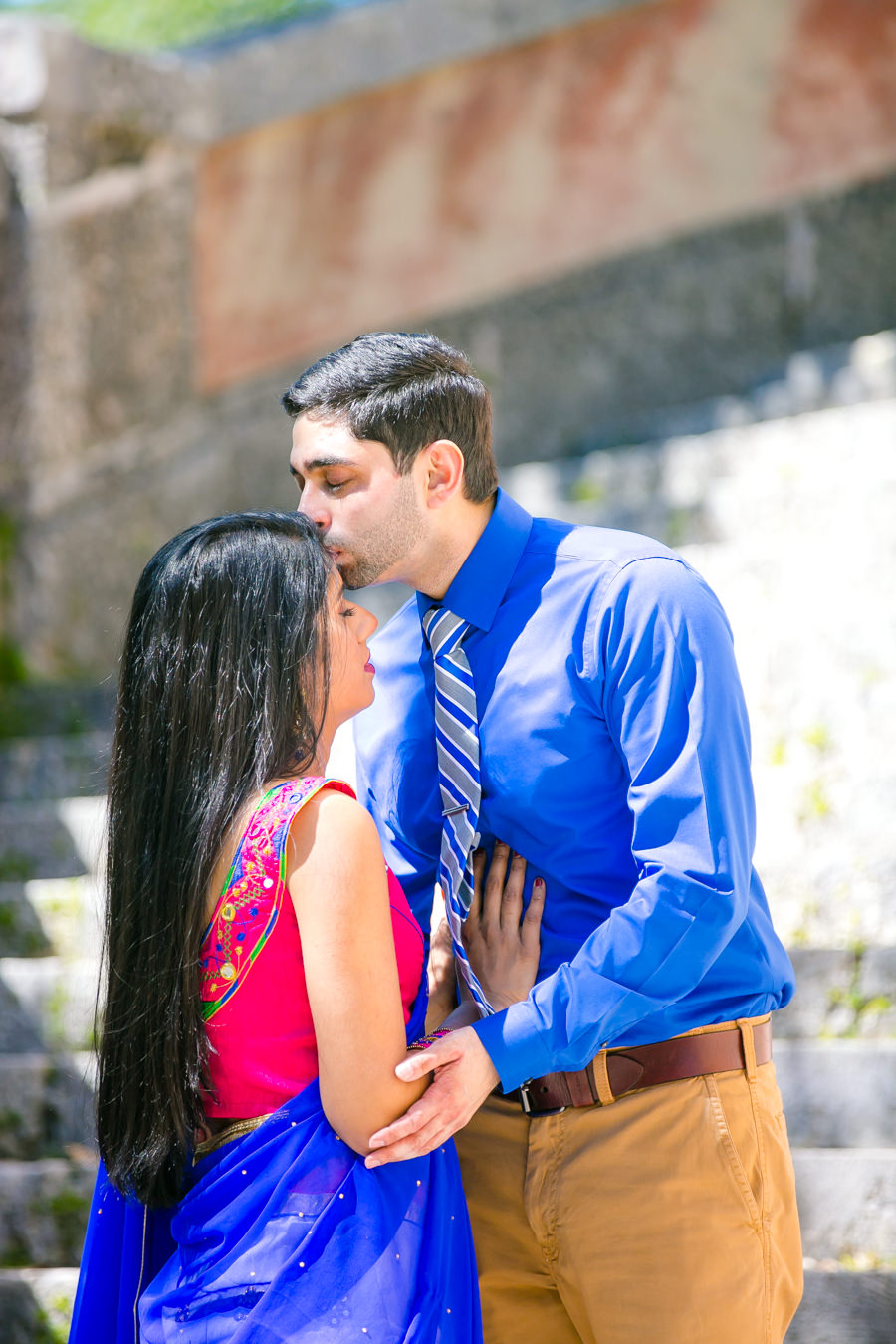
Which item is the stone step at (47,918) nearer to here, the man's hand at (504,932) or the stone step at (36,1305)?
the stone step at (36,1305)

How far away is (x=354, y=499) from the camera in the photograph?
206 cm

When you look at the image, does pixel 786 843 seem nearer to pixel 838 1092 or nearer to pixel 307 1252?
pixel 838 1092

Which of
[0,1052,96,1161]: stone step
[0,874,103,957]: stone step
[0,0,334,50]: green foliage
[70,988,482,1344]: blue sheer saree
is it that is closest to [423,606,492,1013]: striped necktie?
[70,988,482,1344]: blue sheer saree

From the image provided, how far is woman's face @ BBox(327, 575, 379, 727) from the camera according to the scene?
1925 mm

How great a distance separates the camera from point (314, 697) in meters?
1.89

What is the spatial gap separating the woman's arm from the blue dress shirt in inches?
7.2

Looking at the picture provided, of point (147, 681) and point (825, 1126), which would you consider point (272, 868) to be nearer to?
Answer: point (147, 681)

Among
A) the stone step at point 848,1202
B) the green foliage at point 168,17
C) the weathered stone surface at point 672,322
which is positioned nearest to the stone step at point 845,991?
the stone step at point 848,1202

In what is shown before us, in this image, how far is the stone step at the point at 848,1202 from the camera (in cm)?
252

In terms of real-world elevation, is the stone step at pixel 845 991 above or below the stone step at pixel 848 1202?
above

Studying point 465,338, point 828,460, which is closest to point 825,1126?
point 828,460

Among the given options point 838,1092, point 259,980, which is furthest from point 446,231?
point 259,980

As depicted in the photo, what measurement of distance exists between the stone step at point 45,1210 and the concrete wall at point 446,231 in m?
2.54

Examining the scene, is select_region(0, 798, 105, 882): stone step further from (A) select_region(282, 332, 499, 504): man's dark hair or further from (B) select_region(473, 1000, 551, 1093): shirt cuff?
(B) select_region(473, 1000, 551, 1093): shirt cuff
